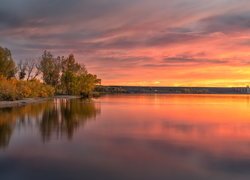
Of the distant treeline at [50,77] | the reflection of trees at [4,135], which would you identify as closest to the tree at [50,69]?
the distant treeline at [50,77]

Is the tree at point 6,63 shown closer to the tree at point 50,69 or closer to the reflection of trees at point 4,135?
the tree at point 50,69

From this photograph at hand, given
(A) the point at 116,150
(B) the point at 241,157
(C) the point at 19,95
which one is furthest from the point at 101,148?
(C) the point at 19,95

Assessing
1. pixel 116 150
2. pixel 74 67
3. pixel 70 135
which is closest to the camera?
pixel 116 150

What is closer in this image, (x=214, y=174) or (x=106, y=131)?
(x=214, y=174)

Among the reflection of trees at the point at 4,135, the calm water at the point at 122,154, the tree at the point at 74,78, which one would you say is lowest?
the calm water at the point at 122,154

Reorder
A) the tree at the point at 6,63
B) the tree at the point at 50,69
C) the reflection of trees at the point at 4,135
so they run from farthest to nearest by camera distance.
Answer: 1. the tree at the point at 50,69
2. the tree at the point at 6,63
3. the reflection of trees at the point at 4,135

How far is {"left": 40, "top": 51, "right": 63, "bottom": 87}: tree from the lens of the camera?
8981 centimetres

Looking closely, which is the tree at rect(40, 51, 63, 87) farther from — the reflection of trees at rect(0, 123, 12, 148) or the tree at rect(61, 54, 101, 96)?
the reflection of trees at rect(0, 123, 12, 148)

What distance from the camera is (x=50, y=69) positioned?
9125cm

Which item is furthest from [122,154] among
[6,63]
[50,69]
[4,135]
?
[50,69]

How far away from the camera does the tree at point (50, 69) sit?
8981 cm

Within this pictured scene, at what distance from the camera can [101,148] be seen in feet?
52.0

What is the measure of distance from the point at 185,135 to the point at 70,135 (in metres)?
6.58

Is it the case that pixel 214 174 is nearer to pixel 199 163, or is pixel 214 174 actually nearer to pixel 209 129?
pixel 199 163
